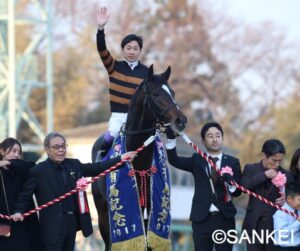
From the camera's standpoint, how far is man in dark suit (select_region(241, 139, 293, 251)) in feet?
35.6

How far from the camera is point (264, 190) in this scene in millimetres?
11047

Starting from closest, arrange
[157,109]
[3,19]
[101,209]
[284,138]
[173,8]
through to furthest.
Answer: [157,109]
[101,209]
[3,19]
[284,138]
[173,8]

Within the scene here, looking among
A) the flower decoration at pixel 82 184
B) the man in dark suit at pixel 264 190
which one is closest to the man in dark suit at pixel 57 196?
the flower decoration at pixel 82 184

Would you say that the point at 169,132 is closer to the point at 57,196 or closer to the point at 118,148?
the point at 118,148

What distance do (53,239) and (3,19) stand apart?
2017 centimetres

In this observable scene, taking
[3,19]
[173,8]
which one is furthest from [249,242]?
[173,8]

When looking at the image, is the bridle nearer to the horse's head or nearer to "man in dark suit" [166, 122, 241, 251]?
the horse's head

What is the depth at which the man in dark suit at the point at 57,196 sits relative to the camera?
10.7m

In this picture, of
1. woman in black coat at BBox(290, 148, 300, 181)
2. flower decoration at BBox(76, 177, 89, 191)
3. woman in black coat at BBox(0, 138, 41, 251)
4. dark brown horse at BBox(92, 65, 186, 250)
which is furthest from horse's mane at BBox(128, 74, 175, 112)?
woman in black coat at BBox(290, 148, 300, 181)

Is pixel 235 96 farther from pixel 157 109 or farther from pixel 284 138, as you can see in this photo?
pixel 157 109

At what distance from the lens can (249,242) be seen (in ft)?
36.3

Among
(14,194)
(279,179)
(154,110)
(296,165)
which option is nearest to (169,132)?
(154,110)

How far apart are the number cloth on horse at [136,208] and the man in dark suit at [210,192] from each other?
0.28 meters

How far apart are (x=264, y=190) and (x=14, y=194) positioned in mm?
2661
